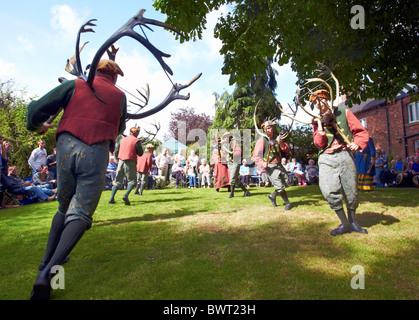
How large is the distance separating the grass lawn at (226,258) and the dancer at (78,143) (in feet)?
2.13

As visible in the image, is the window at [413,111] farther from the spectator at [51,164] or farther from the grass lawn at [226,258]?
the spectator at [51,164]

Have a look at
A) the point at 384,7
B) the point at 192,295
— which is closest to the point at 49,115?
the point at 192,295

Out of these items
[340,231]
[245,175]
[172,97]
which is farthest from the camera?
[245,175]

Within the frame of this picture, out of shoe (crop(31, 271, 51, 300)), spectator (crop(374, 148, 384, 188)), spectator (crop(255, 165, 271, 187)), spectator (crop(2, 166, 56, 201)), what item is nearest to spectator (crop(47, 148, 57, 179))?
spectator (crop(2, 166, 56, 201))

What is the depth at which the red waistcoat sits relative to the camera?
7.68 meters

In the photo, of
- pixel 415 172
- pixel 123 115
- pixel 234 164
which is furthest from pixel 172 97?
pixel 415 172

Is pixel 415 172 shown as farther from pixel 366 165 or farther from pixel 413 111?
pixel 413 111

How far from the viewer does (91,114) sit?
269 centimetres

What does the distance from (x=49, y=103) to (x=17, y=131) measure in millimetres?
14705

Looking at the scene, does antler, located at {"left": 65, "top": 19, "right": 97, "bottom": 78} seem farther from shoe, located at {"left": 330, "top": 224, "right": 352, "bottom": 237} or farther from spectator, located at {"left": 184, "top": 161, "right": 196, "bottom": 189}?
spectator, located at {"left": 184, "top": 161, "right": 196, "bottom": 189}

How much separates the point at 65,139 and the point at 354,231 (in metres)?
4.20

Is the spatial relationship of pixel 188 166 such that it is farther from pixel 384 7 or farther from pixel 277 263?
pixel 277 263

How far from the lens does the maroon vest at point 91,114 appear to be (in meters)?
2.64
